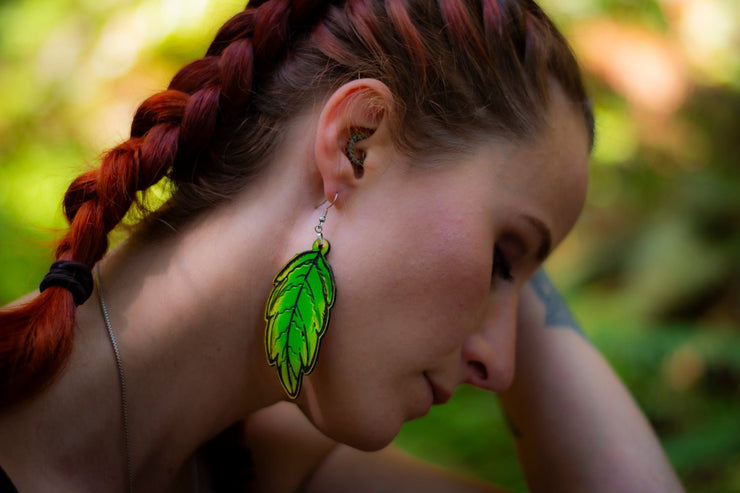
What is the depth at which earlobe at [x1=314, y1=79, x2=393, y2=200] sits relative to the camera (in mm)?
1449

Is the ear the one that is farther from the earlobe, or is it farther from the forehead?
the forehead

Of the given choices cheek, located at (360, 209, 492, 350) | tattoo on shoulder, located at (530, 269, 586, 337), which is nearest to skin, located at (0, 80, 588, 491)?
cheek, located at (360, 209, 492, 350)

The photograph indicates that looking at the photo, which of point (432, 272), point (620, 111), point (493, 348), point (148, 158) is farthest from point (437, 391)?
point (620, 111)

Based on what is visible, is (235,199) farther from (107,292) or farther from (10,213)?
(10,213)

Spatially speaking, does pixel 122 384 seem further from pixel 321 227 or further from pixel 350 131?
pixel 350 131

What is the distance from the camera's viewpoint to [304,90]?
154 centimetres

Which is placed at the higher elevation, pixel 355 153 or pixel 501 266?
pixel 355 153

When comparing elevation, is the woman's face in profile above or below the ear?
below

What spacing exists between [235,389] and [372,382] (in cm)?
31

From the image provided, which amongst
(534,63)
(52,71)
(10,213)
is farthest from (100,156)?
(52,71)

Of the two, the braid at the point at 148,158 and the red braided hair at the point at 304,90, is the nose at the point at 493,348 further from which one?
the braid at the point at 148,158

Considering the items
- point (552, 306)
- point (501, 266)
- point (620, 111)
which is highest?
point (501, 266)

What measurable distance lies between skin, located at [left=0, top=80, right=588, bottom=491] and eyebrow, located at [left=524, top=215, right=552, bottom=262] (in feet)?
0.04

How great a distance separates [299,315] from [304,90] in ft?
1.50
